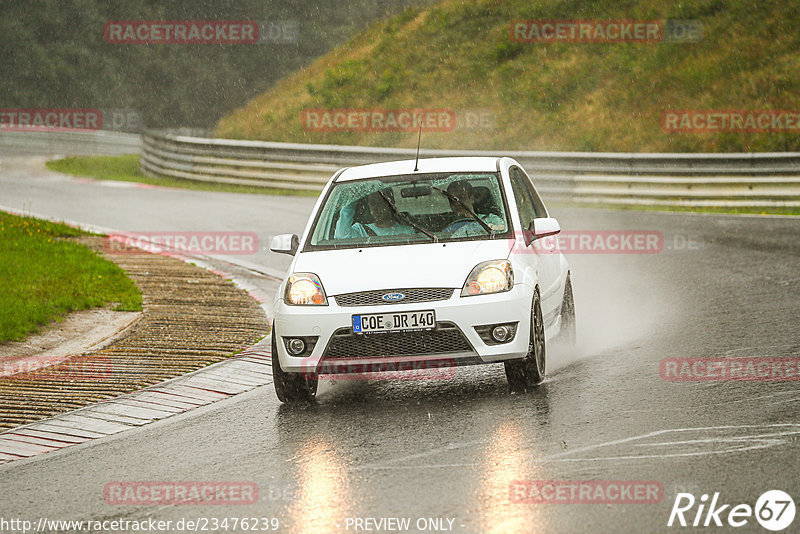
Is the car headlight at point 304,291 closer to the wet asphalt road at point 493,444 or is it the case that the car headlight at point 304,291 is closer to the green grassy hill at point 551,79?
the wet asphalt road at point 493,444

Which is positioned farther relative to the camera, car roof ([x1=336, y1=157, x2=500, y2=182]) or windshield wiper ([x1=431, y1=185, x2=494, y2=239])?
car roof ([x1=336, y1=157, x2=500, y2=182])

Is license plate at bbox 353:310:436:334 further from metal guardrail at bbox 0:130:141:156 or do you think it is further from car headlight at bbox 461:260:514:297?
metal guardrail at bbox 0:130:141:156

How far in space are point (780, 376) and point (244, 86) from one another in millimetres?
58198

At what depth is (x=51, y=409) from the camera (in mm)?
8484

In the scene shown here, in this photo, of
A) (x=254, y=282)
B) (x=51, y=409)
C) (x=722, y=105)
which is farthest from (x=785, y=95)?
(x=51, y=409)

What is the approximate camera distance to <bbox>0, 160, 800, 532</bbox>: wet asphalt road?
568 centimetres

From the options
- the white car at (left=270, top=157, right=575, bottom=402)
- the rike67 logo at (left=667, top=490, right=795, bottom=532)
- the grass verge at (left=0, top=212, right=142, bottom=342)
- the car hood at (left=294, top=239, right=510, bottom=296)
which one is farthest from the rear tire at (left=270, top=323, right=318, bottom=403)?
the grass verge at (left=0, top=212, right=142, bottom=342)

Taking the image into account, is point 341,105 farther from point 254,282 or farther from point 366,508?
point 366,508

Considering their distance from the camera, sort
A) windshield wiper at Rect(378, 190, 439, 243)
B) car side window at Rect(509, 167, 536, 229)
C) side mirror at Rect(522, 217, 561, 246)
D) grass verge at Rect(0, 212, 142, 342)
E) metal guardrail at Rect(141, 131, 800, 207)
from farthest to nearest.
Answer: metal guardrail at Rect(141, 131, 800, 207)
grass verge at Rect(0, 212, 142, 342)
car side window at Rect(509, 167, 536, 229)
side mirror at Rect(522, 217, 561, 246)
windshield wiper at Rect(378, 190, 439, 243)

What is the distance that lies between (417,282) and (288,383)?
1179mm

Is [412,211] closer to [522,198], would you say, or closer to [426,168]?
[426,168]

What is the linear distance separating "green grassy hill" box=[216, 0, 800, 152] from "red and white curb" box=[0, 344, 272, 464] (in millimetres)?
18858

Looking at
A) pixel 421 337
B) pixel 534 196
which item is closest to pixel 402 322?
pixel 421 337

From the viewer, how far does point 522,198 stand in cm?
950
